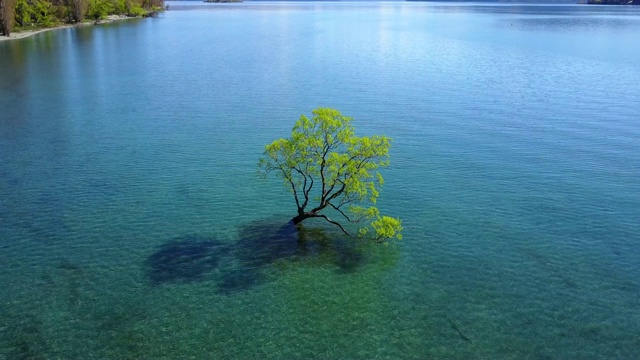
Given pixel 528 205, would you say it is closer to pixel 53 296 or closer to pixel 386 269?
pixel 386 269

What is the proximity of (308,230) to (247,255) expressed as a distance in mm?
4818

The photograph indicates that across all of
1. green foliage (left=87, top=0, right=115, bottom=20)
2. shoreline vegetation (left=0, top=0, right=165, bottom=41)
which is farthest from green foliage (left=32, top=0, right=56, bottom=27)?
green foliage (left=87, top=0, right=115, bottom=20)

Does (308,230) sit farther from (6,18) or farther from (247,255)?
(6,18)

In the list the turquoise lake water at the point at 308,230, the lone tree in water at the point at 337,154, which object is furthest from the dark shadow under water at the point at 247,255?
the lone tree in water at the point at 337,154

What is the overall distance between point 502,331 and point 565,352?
8.96 ft

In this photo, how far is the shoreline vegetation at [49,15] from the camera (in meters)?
124

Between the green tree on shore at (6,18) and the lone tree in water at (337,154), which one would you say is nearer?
the lone tree in water at (337,154)

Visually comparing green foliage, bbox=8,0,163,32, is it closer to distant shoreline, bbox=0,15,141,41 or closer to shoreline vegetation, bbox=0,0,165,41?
shoreline vegetation, bbox=0,0,165,41

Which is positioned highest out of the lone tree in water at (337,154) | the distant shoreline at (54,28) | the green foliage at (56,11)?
the green foliage at (56,11)

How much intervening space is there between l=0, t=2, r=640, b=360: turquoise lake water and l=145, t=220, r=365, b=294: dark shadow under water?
134mm

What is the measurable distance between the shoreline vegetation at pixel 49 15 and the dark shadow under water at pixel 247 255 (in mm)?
110752

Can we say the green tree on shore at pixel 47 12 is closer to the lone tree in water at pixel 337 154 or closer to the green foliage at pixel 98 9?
the green foliage at pixel 98 9

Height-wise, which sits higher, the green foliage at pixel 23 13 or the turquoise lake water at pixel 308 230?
the green foliage at pixel 23 13

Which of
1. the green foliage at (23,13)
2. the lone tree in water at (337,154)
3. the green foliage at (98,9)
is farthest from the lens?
the green foliage at (98,9)
